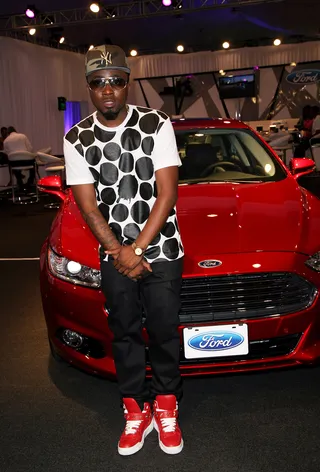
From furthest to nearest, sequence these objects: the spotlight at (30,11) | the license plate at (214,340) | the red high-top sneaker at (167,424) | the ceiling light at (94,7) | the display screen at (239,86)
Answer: the display screen at (239,86) < the spotlight at (30,11) < the ceiling light at (94,7) < the license plate at (214,340) < the red high-top sneaker at (167,424)

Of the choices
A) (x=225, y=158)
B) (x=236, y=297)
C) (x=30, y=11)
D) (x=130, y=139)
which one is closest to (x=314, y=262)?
(x=236, y=297)

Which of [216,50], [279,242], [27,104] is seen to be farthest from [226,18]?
[279,242]

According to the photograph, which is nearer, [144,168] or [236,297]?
[144,168]

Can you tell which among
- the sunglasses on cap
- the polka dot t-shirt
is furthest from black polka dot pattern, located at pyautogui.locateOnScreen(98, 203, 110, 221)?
the sunglasses on cap

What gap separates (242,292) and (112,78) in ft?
3.59

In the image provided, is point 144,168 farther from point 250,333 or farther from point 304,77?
point 304,77

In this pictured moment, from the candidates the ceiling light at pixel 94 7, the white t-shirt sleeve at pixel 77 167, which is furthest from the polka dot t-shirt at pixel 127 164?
the ceiling light at pixel 94 7

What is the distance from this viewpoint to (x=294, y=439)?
7.84 feet

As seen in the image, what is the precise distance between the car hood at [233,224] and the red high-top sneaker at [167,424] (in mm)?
644

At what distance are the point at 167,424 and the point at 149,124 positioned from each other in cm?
125

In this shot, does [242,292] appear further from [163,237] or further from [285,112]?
[285,112]

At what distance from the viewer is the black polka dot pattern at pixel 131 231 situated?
7.29 ft

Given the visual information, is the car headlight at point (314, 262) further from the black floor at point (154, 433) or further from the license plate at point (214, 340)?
the black floor at point (154, 433)

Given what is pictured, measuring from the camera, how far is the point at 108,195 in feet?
7.25
